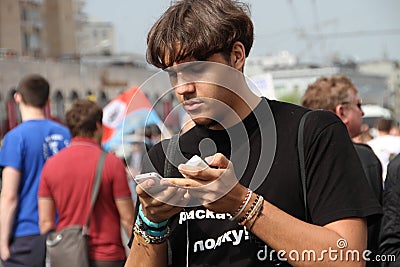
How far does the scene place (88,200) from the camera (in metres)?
5.01

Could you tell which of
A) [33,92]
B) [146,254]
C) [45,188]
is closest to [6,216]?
[45,188]

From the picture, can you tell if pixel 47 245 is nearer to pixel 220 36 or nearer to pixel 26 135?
pixel 26 135

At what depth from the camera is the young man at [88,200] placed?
4984 millimetres

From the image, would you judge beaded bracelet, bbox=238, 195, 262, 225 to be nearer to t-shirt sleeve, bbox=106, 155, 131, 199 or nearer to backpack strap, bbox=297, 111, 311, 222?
backpack strap, bbox=297, 111, 311, 222

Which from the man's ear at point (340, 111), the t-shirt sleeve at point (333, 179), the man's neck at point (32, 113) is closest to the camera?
the t-shirt sleeve at point (333, 179)

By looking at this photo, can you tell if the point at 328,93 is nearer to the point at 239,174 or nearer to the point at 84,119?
→ the point at 84,119

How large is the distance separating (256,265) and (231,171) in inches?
16.5

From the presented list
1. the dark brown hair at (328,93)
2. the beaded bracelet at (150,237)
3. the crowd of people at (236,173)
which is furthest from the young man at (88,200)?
the beaded bracelet at (150,237)

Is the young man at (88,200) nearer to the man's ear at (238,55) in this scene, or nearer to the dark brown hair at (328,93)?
the dark brown hair at (328,93)

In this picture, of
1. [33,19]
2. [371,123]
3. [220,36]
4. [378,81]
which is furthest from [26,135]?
Answer: [378,81]

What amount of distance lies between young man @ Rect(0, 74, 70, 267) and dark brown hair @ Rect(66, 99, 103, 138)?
271 millimetres

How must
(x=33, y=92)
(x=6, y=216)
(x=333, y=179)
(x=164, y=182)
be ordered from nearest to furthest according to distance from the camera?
(x=164, y=182), (x=333, y=179), (x=6, y=216), (x=33, y=92)

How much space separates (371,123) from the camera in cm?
2417

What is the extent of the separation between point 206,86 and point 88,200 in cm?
295
